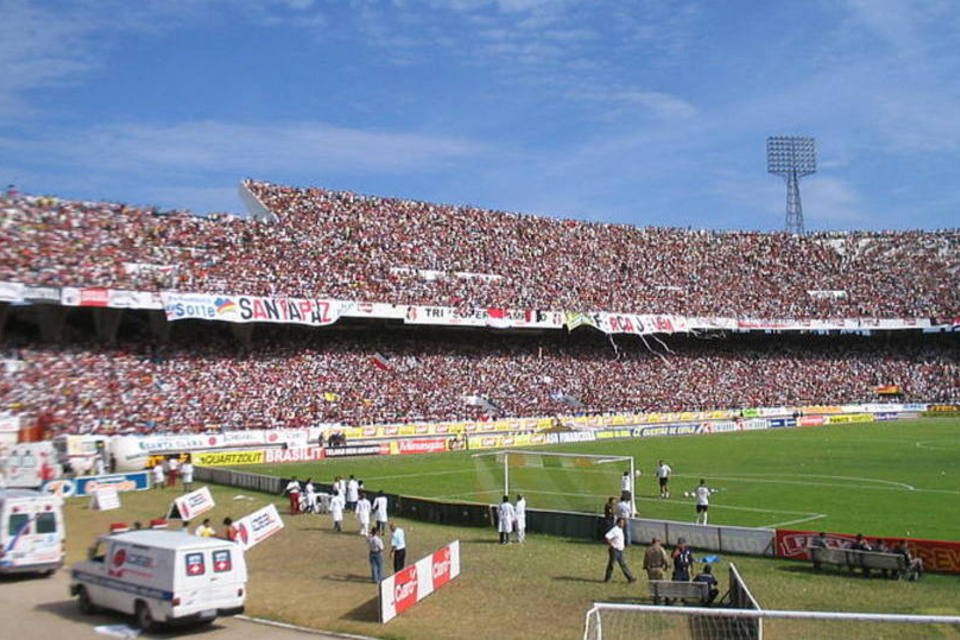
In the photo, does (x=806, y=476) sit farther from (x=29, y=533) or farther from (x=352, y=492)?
(x=29, y=533)

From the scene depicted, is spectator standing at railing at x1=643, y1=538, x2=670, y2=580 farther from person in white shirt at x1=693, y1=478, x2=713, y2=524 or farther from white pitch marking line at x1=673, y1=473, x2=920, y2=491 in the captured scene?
white pitch marking line at x1=673, y1=473, x2=920, y2=491

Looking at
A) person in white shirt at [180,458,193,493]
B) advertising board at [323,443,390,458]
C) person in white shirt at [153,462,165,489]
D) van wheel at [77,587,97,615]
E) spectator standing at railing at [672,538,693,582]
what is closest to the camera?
van wheel at [77,587,97,615]

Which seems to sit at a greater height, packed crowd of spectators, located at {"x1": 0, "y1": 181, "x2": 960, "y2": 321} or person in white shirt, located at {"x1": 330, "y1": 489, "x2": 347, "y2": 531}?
packed crowd of spectators, located at {"x1": 0, "y1": 181, "x2": 960, "y2": 321}

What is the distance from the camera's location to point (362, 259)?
68438 mm

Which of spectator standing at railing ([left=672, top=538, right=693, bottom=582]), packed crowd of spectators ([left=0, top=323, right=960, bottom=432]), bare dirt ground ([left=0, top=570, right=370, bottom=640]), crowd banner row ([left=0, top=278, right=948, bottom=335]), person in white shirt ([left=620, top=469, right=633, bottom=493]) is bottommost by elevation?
bare dirt ground ([left=0, top=570, right=370, bottom=640])

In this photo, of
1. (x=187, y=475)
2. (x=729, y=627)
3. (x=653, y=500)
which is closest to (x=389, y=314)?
(x=187, y=475)

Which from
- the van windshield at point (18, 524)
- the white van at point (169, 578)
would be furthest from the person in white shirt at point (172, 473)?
the white van at point (169, 578)

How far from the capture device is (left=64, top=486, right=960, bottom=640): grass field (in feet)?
61.1

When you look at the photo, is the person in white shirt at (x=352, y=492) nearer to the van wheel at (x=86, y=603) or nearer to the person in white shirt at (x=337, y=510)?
the person in white shirt at (x=337, y=510)

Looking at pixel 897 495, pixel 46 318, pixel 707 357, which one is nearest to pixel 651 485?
pixel 897 495

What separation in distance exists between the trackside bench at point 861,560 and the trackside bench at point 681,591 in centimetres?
499

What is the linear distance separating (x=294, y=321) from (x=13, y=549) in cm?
3686

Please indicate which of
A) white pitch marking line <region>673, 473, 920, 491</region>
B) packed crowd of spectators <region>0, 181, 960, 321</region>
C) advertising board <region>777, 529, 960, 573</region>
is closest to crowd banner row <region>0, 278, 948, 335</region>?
packed crowd of spectators <region>0, 181, 960, 321</region>

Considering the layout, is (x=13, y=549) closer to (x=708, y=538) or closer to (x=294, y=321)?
(x=708, y=538)
